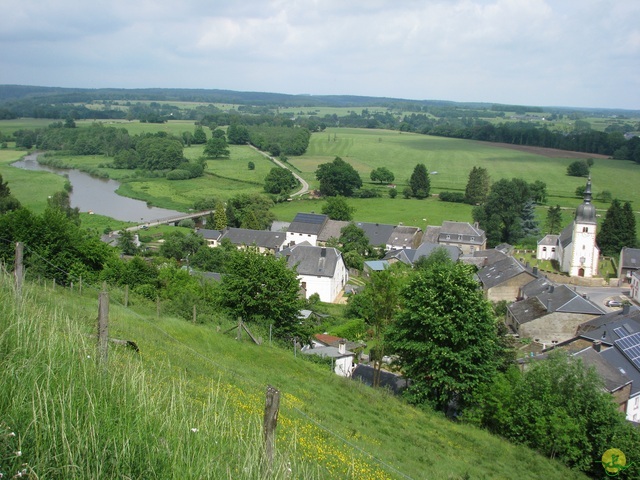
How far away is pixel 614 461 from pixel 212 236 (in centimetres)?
4189

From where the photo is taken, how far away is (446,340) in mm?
18469

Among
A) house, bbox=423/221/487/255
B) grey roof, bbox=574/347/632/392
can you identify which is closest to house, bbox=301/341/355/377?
grey roof, bbox=574/347/632/392

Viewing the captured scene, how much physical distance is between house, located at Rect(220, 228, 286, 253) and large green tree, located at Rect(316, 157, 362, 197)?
24212 millimetres

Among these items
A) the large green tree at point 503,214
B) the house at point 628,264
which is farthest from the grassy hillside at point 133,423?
the large green tree at point 503,214

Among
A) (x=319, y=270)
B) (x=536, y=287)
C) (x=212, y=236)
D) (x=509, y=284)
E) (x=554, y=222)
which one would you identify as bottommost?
(x=212, y=236)

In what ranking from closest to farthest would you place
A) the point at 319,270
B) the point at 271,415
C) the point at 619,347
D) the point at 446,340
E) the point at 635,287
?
the point at 271,415 < the point at 446,340 < the point at 619,347 < the point at 319,270 < the point at 635,287

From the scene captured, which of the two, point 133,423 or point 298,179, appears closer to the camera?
point 133,423

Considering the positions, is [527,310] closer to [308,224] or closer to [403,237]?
[403,237]

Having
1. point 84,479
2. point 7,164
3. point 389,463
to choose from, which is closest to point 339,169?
point 7,164

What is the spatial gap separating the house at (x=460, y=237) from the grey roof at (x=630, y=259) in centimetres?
1190

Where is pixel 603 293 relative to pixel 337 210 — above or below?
below

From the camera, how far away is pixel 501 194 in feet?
201

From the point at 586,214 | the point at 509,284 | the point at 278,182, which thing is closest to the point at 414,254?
the point at 509,284

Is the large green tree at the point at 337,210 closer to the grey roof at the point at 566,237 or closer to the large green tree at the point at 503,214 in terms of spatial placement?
the large green tree at the point at 503,214
